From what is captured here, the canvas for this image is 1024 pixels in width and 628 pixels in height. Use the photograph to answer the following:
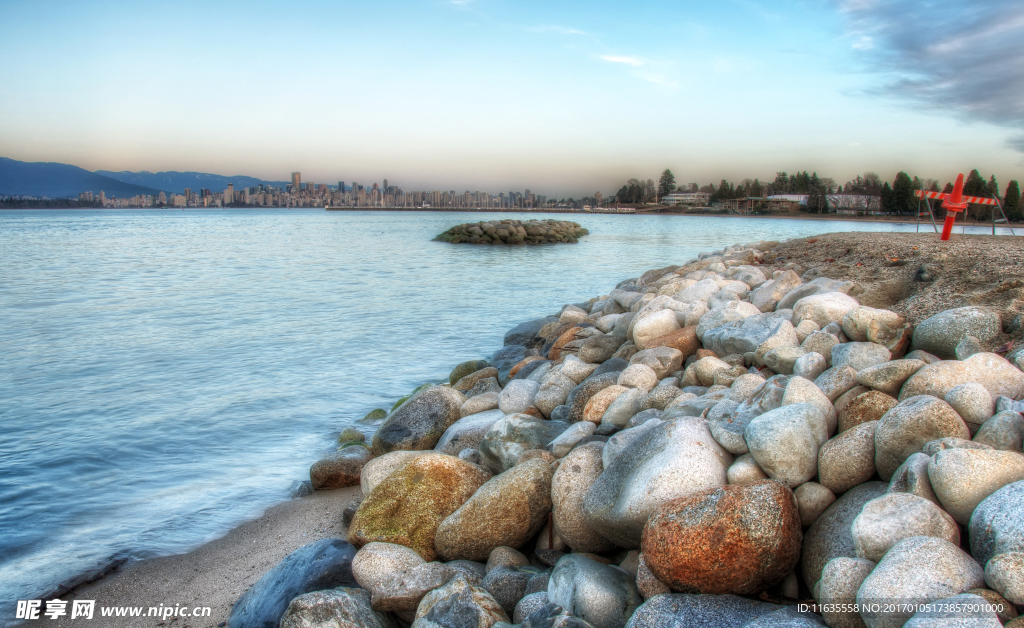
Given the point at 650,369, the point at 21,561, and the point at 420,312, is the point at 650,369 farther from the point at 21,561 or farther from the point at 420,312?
the point at 420,312

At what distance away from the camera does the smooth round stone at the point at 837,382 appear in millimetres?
3424

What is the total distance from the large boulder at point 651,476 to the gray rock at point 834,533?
0.46 m

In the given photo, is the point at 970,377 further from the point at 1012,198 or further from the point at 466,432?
the point at 1012,198

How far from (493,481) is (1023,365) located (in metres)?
3.06

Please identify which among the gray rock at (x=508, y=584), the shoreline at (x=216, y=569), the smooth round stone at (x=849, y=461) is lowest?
the shoreline at (x=216, y=569)

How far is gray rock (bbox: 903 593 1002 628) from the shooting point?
1741 mm

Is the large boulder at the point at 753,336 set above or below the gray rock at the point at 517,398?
above

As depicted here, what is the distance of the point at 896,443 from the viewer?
8.90 feet

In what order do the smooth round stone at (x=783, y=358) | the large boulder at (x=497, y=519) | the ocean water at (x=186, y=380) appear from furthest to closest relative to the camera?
the ocean water at (x=186, y=380)
the smooth round stone at (x=783, y=358)
the large boulder at (x=497, y=519)

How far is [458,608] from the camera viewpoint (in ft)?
8.89

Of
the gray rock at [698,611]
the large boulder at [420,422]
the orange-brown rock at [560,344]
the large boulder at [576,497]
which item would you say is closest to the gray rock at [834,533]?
the gray rock at [698,611]

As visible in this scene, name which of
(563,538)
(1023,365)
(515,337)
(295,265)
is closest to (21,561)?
(563,538)

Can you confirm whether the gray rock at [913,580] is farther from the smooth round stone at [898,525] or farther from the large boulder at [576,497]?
the large boulder at [576,497]

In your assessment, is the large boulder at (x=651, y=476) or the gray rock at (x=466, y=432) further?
the gray rock at (x=466, y=432)
